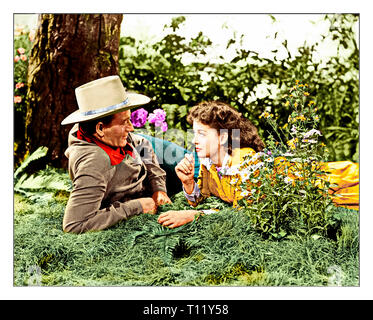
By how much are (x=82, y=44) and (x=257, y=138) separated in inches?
84.8

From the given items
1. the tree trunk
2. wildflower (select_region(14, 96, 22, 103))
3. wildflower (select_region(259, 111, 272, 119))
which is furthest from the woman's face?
wildflower (select_region(14, 96, 22, 103))

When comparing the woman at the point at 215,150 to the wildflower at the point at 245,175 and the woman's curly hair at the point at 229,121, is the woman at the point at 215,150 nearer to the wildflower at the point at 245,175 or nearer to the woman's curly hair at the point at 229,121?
the woman's curly hair at the point at 229,121

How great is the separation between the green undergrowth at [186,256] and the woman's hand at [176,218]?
0.21 feet

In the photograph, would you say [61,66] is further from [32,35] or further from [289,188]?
[289,188]

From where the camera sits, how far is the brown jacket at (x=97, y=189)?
468cm

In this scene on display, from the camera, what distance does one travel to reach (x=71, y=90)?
509 cm

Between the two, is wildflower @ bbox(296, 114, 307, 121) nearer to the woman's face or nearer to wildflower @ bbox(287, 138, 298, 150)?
wildflower @ bbox(287, 138, 298, 150)

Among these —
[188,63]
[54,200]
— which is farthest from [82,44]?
[54,200]

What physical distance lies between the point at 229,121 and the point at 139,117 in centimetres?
97

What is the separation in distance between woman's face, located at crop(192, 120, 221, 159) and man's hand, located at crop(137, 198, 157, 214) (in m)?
0.70

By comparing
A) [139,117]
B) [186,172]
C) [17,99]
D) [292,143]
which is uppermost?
[17,99]

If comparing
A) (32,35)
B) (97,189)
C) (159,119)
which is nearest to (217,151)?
(159,119)

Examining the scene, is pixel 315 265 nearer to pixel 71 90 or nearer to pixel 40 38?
pixel 71 90

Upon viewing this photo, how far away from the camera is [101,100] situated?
4734 mm
